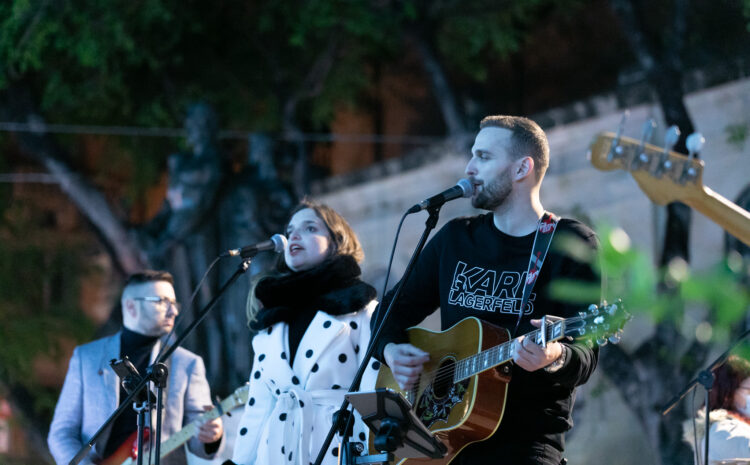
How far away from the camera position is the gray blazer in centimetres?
453

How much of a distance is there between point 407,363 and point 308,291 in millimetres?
954

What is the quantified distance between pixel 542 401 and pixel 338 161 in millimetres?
10077

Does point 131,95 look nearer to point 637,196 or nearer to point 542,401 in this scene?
point 637,196

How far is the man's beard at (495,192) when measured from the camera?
3086 millimetres

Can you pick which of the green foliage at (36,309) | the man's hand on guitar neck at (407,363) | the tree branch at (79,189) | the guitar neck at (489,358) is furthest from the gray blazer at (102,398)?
the green foliage at (36,309)

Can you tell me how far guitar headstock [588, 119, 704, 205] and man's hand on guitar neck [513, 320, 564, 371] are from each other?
2422 mm

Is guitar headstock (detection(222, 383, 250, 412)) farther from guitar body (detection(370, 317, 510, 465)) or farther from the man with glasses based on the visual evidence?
guitar body (detection(370, 317, 510, 465))

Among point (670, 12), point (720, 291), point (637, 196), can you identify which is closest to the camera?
point (720, 291)

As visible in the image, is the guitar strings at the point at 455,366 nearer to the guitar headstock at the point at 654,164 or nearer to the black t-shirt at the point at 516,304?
the black t-shirt at the point at 516,304

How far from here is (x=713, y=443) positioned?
414cm

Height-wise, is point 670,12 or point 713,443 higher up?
point 670,12

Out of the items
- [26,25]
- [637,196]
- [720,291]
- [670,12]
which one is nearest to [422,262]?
[720,291]

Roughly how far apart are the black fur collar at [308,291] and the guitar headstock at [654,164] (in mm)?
1739

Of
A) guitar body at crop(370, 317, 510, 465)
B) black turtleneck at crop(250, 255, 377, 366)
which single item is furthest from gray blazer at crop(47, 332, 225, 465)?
guitar body at crop(370, 317, 510, 465)
